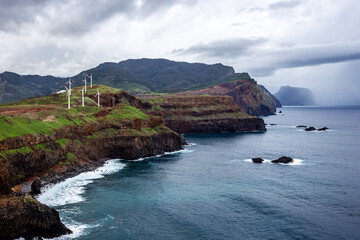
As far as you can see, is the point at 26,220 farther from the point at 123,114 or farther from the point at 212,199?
the point at 123,114

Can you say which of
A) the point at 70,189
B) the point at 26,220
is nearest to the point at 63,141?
the point at 70,189

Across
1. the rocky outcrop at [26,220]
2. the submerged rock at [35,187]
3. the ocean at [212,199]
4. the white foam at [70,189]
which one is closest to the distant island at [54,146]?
the rocky outcrop at [26,220]

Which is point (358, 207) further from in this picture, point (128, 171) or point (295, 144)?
point (295, 144)

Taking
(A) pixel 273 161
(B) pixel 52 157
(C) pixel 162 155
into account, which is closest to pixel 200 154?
(C) pixel 162 155

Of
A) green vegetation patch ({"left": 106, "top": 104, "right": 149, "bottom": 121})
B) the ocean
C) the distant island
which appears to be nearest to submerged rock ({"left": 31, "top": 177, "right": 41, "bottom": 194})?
the distant island

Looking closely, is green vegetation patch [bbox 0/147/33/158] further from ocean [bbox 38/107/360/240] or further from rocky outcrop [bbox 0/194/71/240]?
rocky outcrop [bbox 0/194/71/240]
